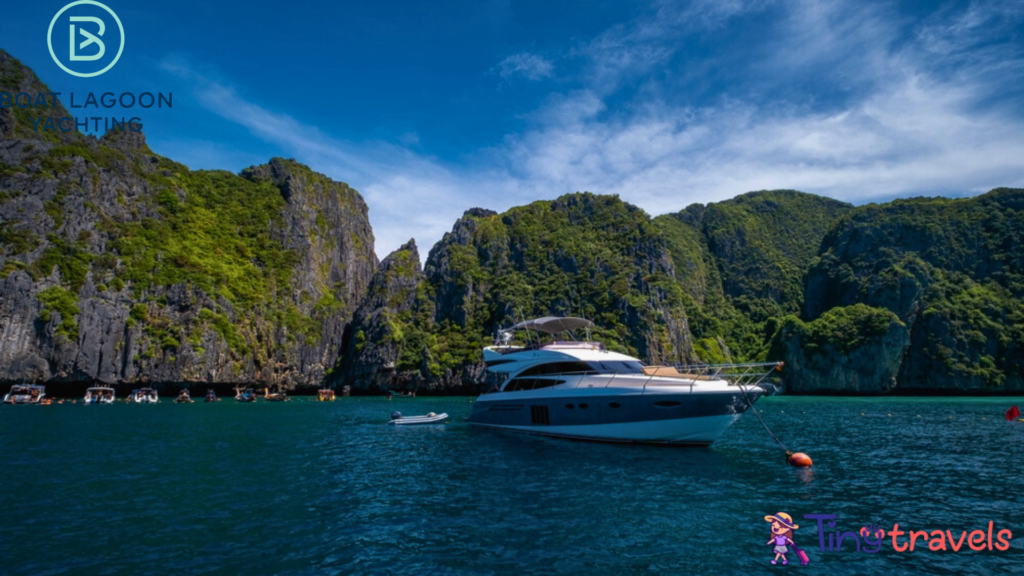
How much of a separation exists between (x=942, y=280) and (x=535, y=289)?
106 m

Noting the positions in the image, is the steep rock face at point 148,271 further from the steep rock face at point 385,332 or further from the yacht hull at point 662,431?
the yacht hull at point 662,431

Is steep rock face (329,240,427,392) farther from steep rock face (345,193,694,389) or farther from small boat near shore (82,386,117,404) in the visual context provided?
small boat near shore (82,386,117,404)

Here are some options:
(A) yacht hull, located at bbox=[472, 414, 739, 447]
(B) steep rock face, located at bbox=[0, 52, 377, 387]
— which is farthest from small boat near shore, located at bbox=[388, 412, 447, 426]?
(B) steep rock face, located at bbox=[0, 52, 377, 387]

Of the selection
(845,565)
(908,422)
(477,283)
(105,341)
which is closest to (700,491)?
(845,565)

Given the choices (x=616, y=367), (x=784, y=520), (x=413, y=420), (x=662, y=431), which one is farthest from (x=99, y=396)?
(x=784, y=520)

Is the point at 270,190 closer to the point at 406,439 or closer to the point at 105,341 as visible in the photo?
the point at 105,341

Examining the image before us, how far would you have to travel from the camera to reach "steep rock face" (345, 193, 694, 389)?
114 m

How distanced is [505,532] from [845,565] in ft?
25.0

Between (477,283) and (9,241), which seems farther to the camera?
(477,283)

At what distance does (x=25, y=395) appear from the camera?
64.6 metres

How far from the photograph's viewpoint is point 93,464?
20.8 meters

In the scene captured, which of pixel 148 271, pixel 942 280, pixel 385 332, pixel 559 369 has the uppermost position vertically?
pixel 942 280

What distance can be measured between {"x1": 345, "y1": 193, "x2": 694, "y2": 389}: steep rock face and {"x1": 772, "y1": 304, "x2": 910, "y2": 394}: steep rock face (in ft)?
84.7

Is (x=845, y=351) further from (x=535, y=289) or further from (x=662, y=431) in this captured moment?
(x=662, y=431)
